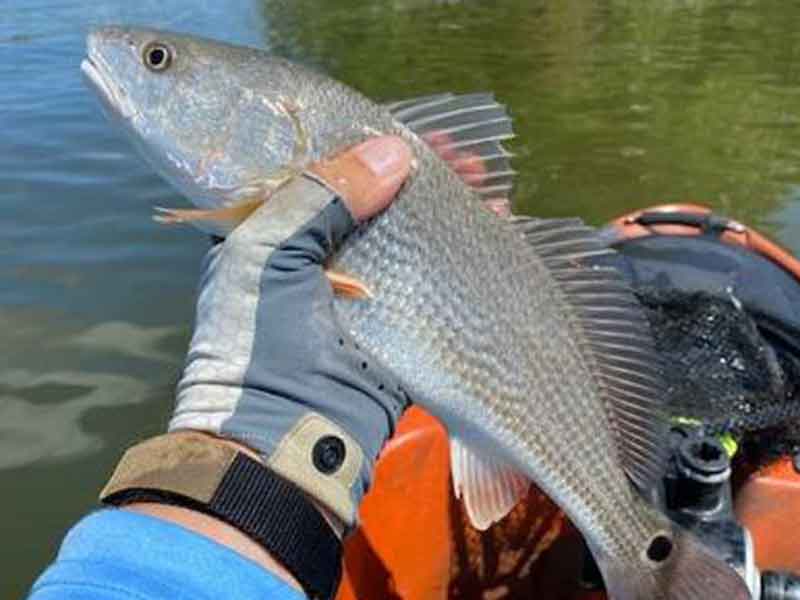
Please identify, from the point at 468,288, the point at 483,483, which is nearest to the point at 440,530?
the point at 483,483

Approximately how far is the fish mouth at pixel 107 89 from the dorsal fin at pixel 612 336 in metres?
0.91

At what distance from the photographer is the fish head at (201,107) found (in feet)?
7.17

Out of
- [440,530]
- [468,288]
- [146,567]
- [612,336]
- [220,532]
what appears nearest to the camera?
[146,567]

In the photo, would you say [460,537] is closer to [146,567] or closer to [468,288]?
[468,288]

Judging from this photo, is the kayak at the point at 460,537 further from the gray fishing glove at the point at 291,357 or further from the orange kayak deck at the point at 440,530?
the gray fishing glove at the point at 291,357

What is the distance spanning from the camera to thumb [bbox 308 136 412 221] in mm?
2020

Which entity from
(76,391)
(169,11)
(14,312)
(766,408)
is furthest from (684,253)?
(169,11)

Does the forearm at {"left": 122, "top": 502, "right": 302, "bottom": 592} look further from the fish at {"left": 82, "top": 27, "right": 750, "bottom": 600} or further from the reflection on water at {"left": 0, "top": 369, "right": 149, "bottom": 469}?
the reflection on water at {"left": 0, "top": 369, "right": 149, "bottom": 469}

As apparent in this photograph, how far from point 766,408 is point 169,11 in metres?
15.0

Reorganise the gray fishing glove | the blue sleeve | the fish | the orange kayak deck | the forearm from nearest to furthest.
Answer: the blue sleeve
the forearm
the gray fishing glove
the fish
the orange kayak deck

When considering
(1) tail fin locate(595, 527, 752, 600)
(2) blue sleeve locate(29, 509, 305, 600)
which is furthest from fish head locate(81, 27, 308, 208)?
(1) tail fin locate(595, 527, 752, 600)

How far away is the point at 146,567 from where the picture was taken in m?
1.52

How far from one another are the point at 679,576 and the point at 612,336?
555 mm

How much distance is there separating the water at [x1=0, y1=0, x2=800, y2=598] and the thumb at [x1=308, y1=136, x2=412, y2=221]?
295cm
